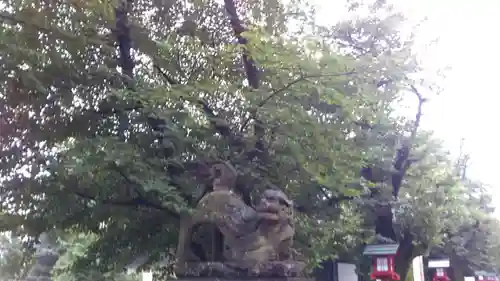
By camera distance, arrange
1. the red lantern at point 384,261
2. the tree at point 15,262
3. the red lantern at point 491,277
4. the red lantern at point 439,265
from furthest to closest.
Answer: the red lantern at point 491,277 → the red lantern at point 439,265 → the red lantern at point 384,261 → the tree at point 15,262

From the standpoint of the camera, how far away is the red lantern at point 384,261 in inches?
387

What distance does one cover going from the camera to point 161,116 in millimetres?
6395

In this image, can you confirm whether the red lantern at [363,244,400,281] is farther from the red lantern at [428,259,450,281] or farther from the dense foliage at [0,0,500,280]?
the red lantern at [428,259,450,281]

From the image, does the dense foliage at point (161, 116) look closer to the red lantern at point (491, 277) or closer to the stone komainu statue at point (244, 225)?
the stone komainu statue at point (244, 225)

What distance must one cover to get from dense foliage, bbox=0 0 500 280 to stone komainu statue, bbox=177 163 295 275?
548 millimetres

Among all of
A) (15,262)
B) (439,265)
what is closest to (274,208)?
(15,262)

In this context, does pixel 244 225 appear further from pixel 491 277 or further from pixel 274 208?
pixel 491 277

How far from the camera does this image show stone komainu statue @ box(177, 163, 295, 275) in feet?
17.7

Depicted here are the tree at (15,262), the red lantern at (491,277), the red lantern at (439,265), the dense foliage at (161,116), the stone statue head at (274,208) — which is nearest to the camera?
the stone statue head at (274,208)

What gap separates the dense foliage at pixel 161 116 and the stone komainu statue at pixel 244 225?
548 mm

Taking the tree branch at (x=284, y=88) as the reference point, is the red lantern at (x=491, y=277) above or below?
below

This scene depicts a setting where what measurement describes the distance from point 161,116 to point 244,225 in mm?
1931

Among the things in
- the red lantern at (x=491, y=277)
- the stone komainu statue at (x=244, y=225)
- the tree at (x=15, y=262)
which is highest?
the stone komainu statue at (x=244, y=225)

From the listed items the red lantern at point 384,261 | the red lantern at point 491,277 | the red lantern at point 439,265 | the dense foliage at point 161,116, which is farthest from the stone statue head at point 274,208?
the red lantern at point 491,277
